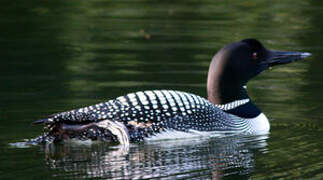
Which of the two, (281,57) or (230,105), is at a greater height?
(281,57)

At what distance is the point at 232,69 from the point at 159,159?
55.4 inches

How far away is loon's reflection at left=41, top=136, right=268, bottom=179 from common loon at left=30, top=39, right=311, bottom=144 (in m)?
0.10

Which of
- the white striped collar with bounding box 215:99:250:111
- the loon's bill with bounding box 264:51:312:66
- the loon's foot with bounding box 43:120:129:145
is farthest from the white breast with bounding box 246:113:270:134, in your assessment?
the loon's foot with bounding box 43:120:129:145

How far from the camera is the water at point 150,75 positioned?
561 cm

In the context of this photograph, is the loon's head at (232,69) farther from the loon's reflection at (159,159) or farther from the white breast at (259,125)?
the loon's reflection at (159,159)

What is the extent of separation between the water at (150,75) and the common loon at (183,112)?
12 cm

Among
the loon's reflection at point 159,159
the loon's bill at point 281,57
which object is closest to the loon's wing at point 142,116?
the loon's reflection at point 159,159

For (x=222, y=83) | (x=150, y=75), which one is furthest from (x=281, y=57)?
(x=150, y=75)

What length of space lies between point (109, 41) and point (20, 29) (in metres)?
1.45

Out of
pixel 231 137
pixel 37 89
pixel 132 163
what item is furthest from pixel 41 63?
pixel 132 163

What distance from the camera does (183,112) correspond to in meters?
6.34

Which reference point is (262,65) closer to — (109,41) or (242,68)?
(242,68)

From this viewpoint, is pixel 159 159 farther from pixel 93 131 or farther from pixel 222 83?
pixel 222 83

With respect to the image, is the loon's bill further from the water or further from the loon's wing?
the loon's wing
